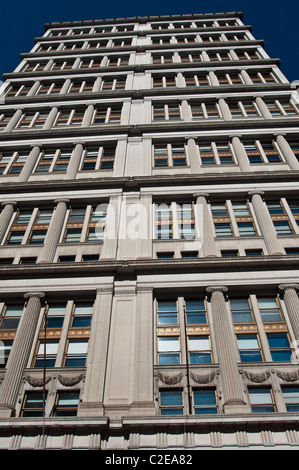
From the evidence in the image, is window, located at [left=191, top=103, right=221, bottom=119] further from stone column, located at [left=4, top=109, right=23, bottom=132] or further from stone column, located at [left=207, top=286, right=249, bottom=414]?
stone column, located at [left=207, top=286, right=249, bottom=414]

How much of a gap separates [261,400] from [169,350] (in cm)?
408

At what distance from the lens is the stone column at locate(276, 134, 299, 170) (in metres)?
27.9

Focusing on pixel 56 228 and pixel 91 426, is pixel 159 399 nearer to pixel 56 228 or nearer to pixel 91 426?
pixel 91 426

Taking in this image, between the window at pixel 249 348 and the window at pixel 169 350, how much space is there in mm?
2604

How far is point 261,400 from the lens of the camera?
55.0ft

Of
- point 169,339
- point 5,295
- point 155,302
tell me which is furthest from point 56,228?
point 169,339

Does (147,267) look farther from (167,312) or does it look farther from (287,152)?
(287,152)

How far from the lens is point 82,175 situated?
1117 inches

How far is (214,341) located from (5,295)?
970cm

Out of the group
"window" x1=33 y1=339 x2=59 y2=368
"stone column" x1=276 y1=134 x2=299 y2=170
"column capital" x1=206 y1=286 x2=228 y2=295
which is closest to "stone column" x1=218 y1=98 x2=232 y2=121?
"stone column" x1=276 y1=134 x2=299 y2=170

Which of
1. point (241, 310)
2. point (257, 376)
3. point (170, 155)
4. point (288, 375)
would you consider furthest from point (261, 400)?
point (170, 155)

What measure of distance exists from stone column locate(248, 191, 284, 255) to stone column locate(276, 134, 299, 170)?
376 cm

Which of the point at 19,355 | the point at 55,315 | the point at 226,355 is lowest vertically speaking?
the point at 226,355
